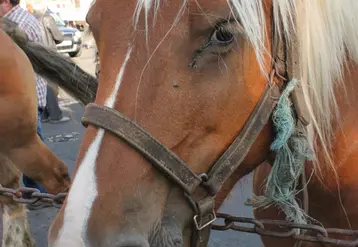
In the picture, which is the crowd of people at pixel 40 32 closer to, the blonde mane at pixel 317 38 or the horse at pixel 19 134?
the horse at pixel 19 134

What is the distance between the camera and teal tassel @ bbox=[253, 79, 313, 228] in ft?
4.34

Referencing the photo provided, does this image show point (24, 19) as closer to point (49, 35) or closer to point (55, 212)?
point (49, 35)

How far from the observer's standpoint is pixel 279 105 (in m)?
1.32

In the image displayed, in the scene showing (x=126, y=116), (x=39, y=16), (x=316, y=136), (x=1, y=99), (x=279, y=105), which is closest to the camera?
(x=126, y=116)

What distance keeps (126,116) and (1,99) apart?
2.29 m

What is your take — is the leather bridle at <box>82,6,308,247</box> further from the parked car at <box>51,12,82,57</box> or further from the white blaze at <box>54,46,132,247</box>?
the parked car at <box>51,12,82,57</box>

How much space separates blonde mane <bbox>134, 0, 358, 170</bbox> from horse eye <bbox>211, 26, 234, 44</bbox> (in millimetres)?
48

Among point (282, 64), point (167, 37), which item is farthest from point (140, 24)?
point (282, 64)

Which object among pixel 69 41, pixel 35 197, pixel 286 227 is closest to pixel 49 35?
pixel 35 197

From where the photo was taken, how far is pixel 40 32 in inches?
167

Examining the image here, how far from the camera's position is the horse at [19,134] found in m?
3.12

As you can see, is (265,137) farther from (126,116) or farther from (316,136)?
(126,116)

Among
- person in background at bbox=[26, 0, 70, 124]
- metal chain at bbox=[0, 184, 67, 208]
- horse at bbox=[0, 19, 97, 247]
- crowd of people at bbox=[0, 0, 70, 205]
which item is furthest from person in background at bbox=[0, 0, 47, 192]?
metal chain at bbox=[0, 184, 67, 208]

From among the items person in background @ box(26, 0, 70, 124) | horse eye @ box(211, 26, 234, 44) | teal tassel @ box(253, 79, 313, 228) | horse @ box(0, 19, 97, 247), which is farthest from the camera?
person in background @ box(26, 0, 70, 124)
